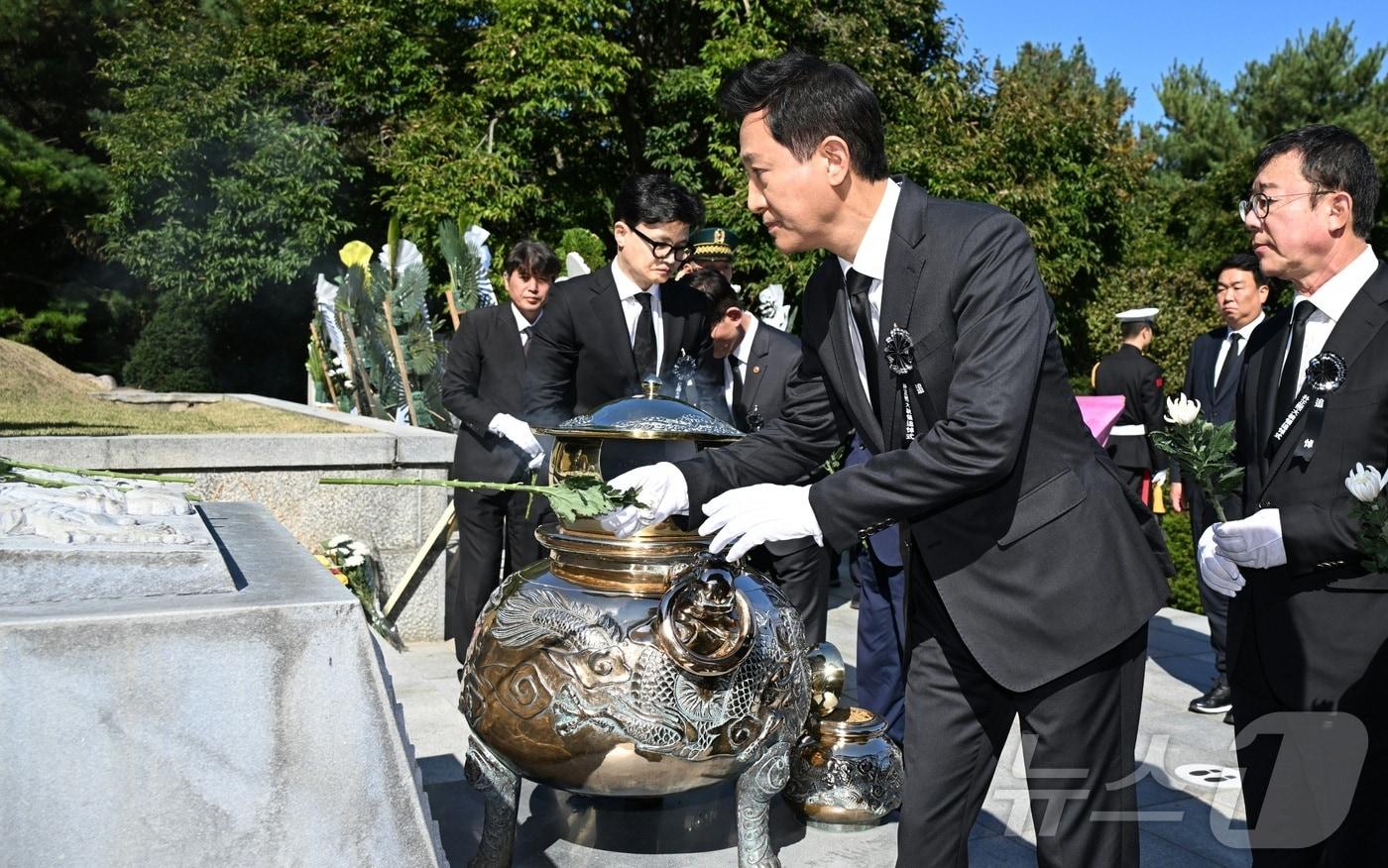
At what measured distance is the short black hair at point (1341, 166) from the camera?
2.93 meters

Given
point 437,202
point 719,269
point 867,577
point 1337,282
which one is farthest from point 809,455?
point 437,202

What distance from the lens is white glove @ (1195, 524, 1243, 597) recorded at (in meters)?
3.19

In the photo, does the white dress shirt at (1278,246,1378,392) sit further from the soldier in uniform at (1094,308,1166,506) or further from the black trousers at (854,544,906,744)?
the soldier in uniform at (1094,308,1166,506)

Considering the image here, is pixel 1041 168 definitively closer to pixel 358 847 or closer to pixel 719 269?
pixel 719 269

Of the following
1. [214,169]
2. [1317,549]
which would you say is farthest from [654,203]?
[214,169]

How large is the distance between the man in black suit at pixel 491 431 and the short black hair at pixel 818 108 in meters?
3.37

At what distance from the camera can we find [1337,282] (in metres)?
2.99

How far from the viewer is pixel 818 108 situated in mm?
2439

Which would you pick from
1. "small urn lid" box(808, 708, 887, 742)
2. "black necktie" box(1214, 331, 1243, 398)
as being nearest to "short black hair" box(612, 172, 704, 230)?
"small urn lid" box(808, 708, 887, 742)

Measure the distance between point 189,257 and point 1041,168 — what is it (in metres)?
16.4

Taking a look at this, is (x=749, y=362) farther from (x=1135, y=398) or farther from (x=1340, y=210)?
(x=1135, y=398)

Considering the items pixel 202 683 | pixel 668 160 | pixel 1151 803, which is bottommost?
pixel 1151 803

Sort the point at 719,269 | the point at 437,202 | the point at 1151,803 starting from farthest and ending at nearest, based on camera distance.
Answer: the point at 437,202, the point at 719,269, the point at 1151,803

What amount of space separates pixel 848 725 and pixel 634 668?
1.40 metres
